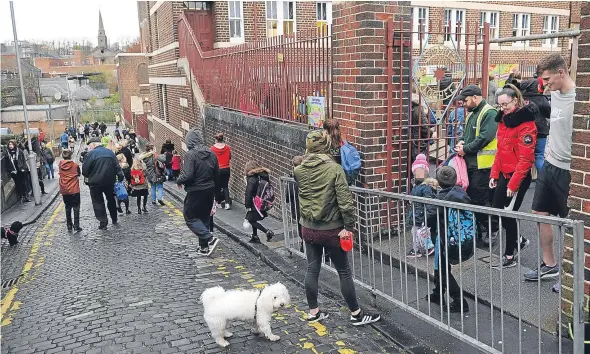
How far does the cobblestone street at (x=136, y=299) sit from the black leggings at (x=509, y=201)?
172 centimetres

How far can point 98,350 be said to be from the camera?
4.53 meters

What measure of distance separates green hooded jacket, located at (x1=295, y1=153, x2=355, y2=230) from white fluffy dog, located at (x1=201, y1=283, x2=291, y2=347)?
29.8 inches

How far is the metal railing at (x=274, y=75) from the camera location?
7.31 m

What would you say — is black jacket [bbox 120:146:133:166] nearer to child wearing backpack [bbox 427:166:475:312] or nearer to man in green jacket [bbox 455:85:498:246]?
man in green jacket [bbox 455:85:498:246]

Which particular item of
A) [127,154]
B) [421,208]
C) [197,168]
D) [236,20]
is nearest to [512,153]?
[421,208]

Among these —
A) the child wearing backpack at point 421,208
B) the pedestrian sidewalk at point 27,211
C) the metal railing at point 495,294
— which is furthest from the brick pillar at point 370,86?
the pedestrian sidewalk at point 27,211

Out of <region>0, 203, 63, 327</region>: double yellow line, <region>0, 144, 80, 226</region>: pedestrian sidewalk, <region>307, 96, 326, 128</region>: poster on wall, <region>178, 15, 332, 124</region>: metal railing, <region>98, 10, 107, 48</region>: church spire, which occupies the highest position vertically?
<region>98, 10, 107, 48</region>: church spire

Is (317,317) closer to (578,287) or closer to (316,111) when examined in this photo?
(578,287)

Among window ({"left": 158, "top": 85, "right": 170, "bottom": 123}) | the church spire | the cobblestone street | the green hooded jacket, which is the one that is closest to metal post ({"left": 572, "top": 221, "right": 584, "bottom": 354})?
the cobblestone street

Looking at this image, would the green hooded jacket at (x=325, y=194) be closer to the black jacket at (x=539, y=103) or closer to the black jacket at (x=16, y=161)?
the black jacket at (x=539, y=103)

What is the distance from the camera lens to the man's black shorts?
13.6 feet

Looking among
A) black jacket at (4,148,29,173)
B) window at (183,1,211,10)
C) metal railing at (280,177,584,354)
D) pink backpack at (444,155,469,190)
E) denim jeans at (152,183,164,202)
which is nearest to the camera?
metal railing at (280,177,584,354)

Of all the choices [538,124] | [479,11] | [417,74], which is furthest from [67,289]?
[479,11]

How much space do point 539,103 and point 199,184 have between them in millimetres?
4770
